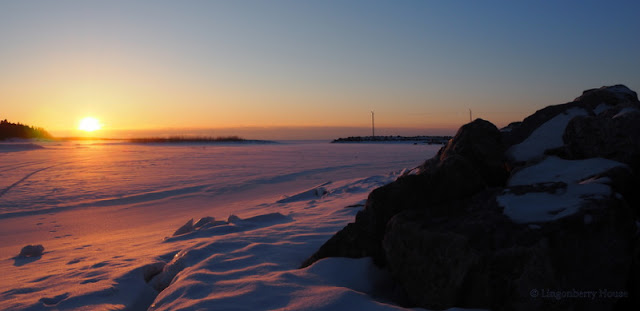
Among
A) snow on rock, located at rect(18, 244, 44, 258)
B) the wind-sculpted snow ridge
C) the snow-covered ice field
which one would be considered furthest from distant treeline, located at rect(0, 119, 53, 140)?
the wind-sculpted snow ridge

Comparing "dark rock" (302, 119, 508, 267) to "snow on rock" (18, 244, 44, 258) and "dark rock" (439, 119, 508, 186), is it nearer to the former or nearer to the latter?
"dark rock" (439, 119, 508, 186)

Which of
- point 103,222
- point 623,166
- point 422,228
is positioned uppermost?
point 623,166

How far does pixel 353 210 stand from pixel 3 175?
13467 mm

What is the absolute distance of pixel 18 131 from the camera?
48531 millimetres

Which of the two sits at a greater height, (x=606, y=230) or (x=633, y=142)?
(x=633, y=142)

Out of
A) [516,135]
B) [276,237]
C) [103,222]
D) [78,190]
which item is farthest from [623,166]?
[78,190]

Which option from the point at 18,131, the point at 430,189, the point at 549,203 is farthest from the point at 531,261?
the point at 18,131

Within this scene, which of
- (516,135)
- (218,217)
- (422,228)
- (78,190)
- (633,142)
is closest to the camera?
(422,228)

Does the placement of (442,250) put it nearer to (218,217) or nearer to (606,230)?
(606,230)

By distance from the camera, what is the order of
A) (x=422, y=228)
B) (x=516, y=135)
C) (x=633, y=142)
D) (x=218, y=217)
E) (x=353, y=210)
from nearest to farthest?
(x=422, y=228)
(x=633, y=142)
(x=516, y=135)
(x=353, y=210)
(x=218, y=217)

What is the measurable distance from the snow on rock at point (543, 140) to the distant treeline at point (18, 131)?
2079 inches

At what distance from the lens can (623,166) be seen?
3.29 meters

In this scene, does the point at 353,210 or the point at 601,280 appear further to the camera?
the point at 353,210

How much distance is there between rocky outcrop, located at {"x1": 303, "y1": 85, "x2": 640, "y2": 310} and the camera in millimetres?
2707
